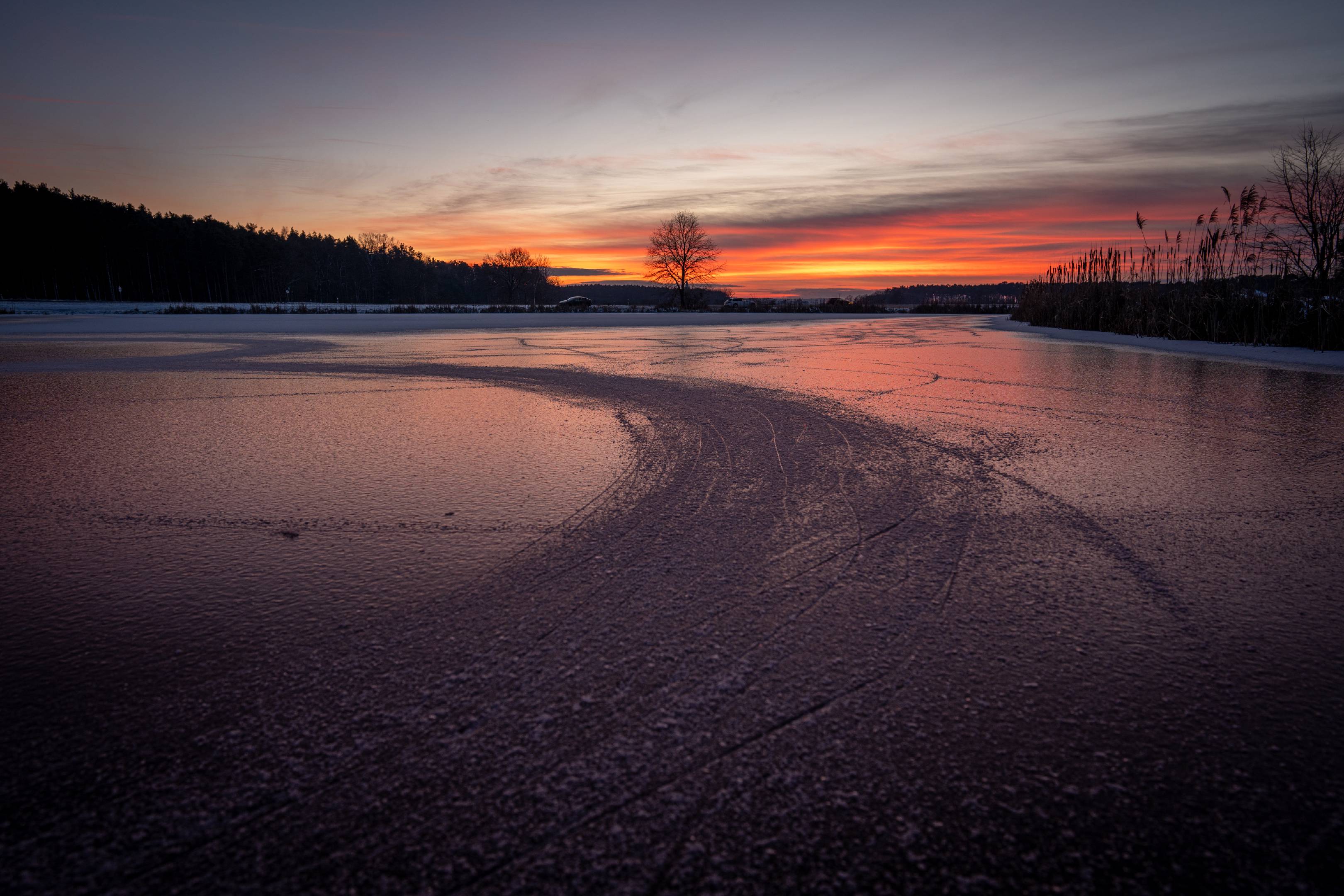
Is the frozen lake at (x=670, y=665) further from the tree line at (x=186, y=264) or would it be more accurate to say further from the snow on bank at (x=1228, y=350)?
the tree line at (x=186, y=264)

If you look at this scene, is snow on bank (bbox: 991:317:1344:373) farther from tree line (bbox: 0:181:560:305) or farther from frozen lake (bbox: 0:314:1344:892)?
tree line (bbox: 0:181:560:305)

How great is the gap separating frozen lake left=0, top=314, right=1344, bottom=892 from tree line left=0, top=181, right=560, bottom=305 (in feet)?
197

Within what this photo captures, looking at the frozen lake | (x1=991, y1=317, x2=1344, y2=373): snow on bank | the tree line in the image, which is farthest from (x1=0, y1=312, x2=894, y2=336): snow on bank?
the tree line

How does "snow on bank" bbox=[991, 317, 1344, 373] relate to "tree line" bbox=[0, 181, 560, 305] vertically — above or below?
below

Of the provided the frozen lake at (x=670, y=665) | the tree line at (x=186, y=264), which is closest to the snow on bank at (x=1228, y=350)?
the frozen lake at (x=670, y=665)

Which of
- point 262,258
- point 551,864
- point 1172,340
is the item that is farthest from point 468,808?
point 262,258

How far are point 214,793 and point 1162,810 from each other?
79.0 inches

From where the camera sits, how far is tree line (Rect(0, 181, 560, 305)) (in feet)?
191

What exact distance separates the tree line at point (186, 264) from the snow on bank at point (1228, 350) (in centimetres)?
5024

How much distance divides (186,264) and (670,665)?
291ft

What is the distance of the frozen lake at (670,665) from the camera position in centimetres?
133

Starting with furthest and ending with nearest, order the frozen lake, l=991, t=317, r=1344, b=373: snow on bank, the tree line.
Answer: the tree line → l=991, t=317, r=1344, b=373: snow on bank → the frozen lake

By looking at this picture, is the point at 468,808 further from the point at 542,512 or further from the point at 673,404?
the point at 673,404

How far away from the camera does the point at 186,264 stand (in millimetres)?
71688
